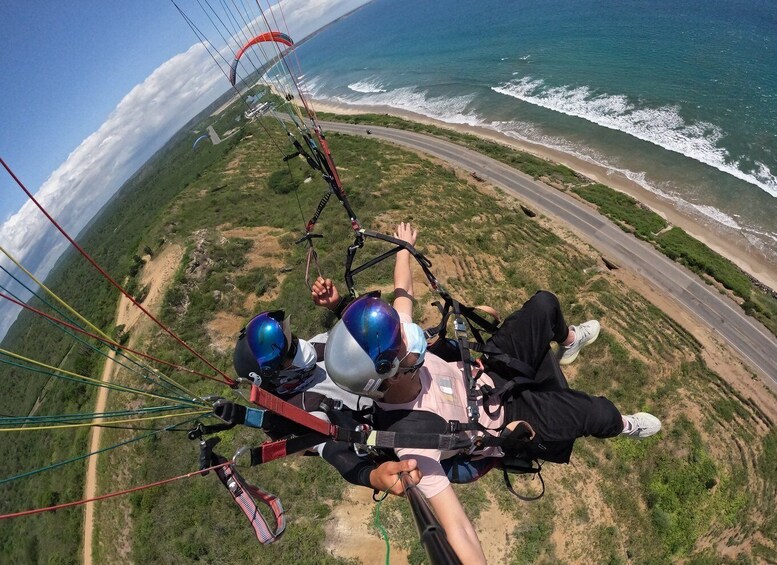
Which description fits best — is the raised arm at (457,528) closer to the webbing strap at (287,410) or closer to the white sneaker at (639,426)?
the webbing strap at (287,410)

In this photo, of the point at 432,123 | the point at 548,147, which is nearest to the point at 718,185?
the point at 548,147

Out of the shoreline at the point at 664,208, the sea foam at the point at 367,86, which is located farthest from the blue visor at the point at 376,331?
the sea foam at the point at 367,86

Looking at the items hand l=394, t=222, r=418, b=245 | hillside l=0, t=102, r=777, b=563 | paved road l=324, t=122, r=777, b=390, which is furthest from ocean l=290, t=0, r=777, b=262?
hand l=394, t=222, r=418, b=245

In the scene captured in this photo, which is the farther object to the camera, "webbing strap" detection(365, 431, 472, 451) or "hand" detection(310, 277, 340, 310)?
"hand" detection(310, 277, 340, 310)

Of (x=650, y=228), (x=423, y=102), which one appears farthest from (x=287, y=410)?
(x=423, y=102)

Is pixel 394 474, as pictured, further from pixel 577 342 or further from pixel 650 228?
pixel 650 228

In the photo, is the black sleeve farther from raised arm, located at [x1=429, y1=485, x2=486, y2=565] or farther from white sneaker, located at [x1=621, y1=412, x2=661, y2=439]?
white sneaker, located at [x1=621, y1=412, x2=661, y2=439]
